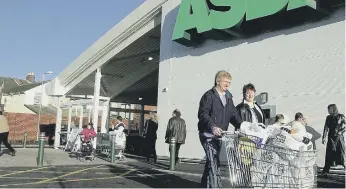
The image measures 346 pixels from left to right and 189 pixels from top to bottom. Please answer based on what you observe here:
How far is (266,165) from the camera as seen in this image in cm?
457

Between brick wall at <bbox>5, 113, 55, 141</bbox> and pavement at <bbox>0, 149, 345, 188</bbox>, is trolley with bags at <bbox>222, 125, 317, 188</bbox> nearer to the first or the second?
pavement at <bbox>0, 149, 345, 188</bbox>

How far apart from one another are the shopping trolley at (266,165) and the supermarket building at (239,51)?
19.7 feet

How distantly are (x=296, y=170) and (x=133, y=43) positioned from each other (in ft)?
46.2

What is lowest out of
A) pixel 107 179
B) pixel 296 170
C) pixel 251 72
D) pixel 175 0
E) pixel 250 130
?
pixel 107 179

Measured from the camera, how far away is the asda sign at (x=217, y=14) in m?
11.1

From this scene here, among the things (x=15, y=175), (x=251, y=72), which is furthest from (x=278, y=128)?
(x=251, y=72)

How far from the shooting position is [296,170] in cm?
445

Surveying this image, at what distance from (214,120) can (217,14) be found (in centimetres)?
829

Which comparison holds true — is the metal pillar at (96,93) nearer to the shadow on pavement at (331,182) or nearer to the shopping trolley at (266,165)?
the shadow on pavement at (331,182)

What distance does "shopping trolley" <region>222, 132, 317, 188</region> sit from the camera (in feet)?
14.7

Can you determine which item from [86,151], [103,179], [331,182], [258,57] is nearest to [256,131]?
[331,182]

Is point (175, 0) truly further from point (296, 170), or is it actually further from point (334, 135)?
point (296, 170)

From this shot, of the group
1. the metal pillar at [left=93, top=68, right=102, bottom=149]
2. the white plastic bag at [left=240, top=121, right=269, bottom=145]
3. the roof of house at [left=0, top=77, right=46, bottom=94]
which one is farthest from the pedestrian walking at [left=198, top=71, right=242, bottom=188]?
the roof of house at [left=0, top=77, right=46, bottom=94]

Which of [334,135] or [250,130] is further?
[334,135]
